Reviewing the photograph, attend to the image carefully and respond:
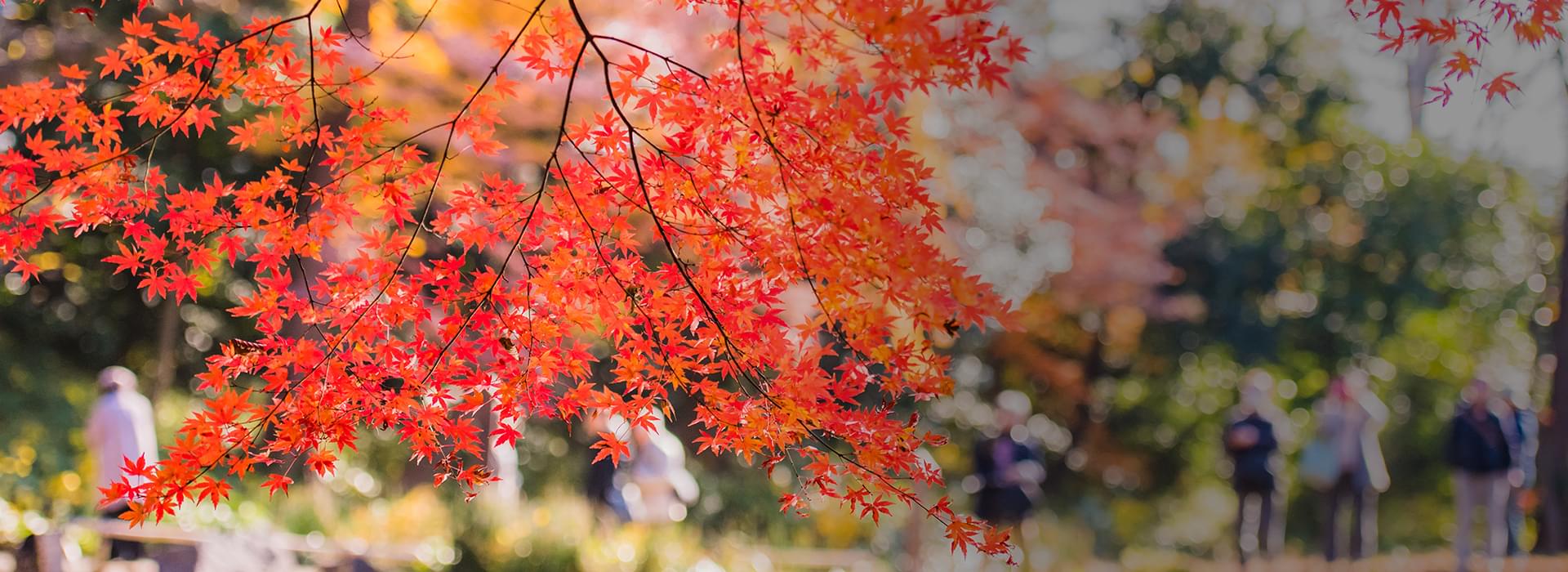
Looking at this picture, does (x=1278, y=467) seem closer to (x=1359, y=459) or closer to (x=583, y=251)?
(x=1359, y=459)

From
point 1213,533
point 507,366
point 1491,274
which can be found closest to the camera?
point 507,366

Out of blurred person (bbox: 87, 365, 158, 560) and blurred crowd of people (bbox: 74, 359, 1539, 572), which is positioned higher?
blurred crowd of people (bbox: 74, 359, 1539, 572)

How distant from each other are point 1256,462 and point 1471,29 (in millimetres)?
6211

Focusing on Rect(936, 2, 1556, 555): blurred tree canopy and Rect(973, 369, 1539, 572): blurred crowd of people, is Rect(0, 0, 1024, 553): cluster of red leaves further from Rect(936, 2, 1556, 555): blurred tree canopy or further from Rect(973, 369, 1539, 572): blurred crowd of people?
Rect(936, 2, 1556, 555): blurred tree canopy

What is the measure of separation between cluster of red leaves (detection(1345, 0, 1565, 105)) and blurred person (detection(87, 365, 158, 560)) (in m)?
6.84

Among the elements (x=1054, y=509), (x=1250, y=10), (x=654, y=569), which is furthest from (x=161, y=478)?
(x=1250, y=10)

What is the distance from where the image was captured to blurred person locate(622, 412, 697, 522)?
8.83 metres

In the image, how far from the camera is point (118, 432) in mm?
7375

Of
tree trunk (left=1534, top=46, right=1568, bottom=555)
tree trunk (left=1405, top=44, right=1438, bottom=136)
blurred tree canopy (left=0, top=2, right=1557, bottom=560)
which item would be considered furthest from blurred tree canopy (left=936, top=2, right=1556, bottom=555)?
tree trunk (left=1405, top=44, right=1438, bottom=136)

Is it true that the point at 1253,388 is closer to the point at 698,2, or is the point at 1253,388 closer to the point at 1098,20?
the point at 698,2

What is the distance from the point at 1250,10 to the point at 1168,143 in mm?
2361

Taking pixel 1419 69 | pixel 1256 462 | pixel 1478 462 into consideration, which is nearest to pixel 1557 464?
pixel 1478 462

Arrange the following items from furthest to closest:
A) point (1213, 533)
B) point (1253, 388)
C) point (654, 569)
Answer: point (1213, 533) → point (1253, 388) → point (654, 569)

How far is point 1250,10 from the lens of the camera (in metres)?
18.6
